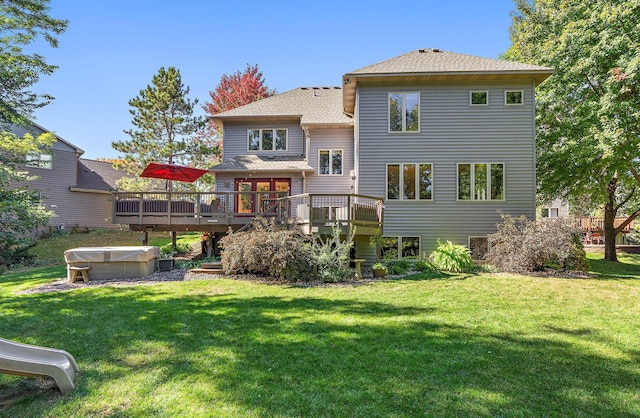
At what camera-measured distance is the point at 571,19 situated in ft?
49.2

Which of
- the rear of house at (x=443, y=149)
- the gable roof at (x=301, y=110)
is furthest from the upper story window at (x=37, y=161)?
the rear of house at (x=443, y=149)

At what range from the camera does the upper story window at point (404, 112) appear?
13539 mm

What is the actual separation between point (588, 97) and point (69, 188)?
93.1 ft

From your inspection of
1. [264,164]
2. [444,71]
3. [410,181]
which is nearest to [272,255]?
[410,181]

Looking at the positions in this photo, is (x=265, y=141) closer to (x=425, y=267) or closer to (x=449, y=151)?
(x=449, y=151)

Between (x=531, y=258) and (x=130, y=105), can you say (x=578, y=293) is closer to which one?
(x=531, y=258)

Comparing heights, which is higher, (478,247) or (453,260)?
(478,247)

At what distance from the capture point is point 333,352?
446 centimetres

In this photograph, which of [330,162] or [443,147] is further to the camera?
[330,162]

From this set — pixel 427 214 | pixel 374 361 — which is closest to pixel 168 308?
pixel 374 361

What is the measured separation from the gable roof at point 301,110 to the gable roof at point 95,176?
11684 millimetres

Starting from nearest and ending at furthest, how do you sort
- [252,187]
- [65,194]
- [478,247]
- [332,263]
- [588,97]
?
[332,263], [478,247], [588,97], [252,187], [65,194]

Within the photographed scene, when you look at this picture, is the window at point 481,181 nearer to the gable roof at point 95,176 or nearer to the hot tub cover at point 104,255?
the hot tub cover at point 104,255

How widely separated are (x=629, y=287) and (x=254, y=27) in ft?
52.2
